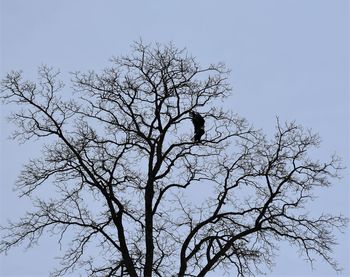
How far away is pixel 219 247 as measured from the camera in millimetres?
24844

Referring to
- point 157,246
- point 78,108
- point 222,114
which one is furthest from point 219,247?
point 78,108

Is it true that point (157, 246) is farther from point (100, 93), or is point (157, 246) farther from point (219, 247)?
point (100, 93)

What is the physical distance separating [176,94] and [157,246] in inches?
145

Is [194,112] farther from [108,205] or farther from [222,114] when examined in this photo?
[108,205]

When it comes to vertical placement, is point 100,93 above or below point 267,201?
above

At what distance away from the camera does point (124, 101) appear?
2539 centimetres

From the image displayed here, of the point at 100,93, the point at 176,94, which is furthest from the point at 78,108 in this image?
the point at 176,94

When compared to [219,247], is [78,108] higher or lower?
higher

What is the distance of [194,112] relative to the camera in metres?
25.4

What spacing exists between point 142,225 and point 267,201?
311cm

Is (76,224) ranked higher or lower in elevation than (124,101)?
lower

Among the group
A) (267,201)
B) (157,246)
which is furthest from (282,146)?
(157,246)

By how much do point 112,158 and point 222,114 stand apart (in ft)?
9.50

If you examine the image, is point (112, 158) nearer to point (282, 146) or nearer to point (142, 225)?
point (142, 225)
